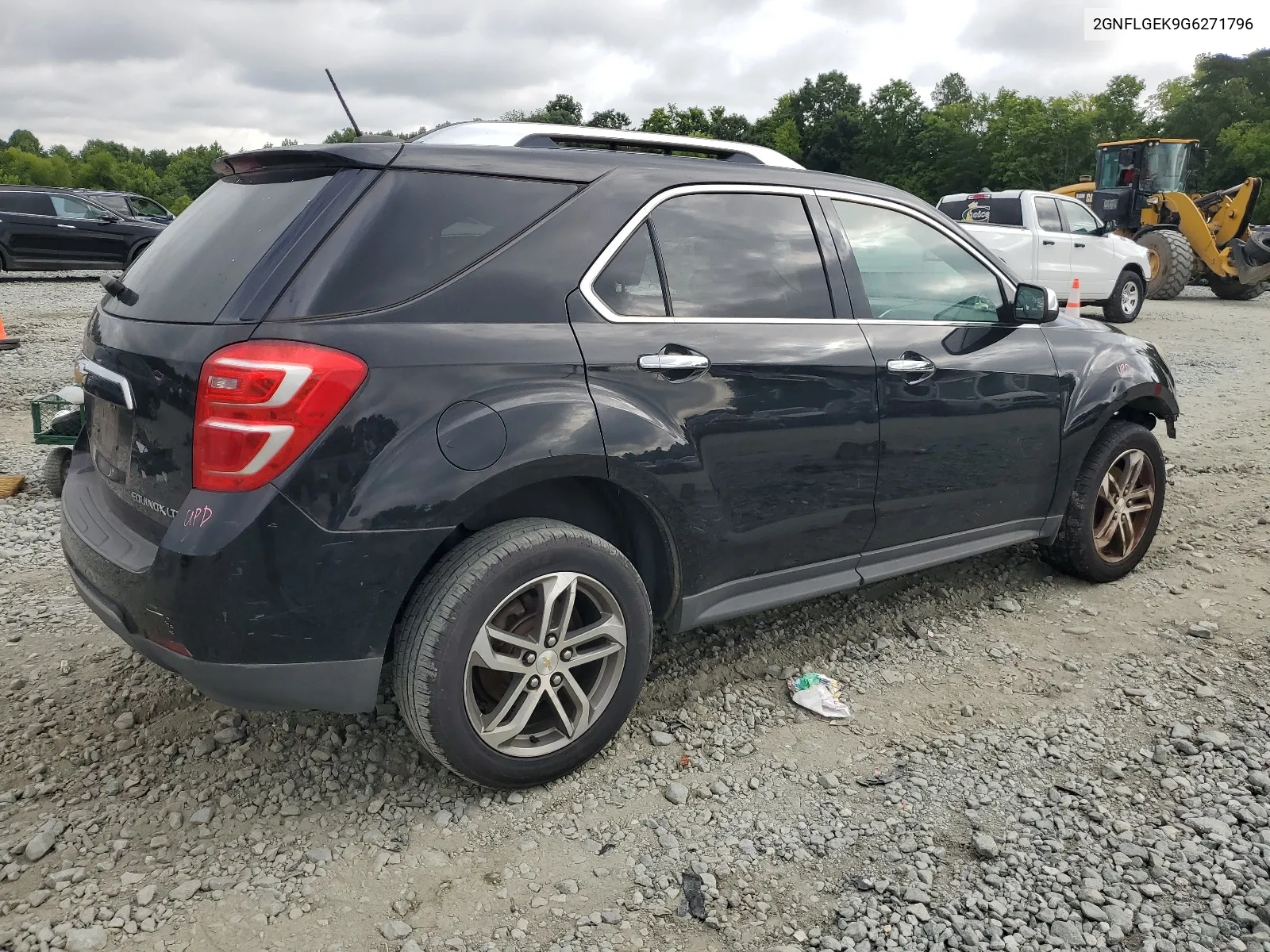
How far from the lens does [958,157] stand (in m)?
63.3

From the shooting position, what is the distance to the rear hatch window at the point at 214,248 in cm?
254

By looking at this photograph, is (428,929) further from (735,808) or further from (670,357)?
(670,357)

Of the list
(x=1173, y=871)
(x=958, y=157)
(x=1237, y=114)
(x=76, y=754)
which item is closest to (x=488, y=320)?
(x=76, y=754)

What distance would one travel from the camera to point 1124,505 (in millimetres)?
4484

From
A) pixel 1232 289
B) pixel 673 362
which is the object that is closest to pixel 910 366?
pixel 673 362

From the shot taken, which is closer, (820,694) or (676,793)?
(676,793)

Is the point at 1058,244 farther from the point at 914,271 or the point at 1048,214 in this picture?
the point at 914,271

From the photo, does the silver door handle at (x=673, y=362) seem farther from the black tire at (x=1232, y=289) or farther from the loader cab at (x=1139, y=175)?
the black tire at (x=1232, y=289)

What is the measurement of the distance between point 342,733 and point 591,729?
2.78 ft

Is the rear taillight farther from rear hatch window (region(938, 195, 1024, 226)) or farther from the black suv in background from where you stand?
the black suv in background

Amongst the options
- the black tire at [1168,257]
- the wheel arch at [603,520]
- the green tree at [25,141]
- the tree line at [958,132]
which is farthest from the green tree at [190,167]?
the wheel arch at [603,520]

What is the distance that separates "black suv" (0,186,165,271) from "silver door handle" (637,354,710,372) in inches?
663

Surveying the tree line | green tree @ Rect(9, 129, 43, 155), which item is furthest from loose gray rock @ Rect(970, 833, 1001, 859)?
green tree @ Rect(9, 129, 43, 155)

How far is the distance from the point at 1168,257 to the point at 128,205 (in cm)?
1945
